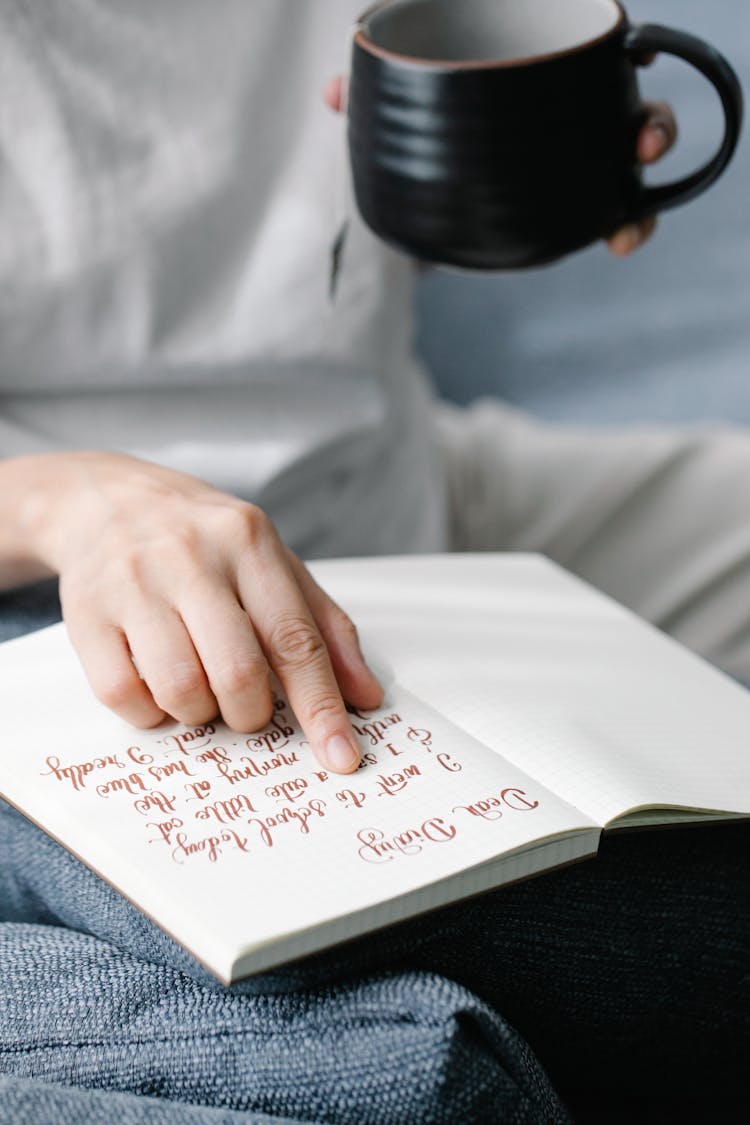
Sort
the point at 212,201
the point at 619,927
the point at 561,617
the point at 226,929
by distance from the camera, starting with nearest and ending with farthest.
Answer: the point at 226,929
the point at 619,927
the point at 561,617
the point at 212,201

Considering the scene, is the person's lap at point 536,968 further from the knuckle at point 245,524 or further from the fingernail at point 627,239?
the fingernail at point 627,239

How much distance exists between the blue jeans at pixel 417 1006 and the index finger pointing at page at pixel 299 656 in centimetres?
8

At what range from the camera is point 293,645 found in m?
0.51

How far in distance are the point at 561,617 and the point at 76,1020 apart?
32cm

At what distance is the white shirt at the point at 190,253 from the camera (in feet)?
2.34

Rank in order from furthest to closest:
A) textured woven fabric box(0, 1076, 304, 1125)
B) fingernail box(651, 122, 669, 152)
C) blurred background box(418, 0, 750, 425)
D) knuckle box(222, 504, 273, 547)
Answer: blurred background box(418, 0, 750, 425)
fingernail box(651, 122, 669, 152)
knuckle box(222, 504, 273, 547)
textured woven fabric box(0, 1076, 304, 1125)

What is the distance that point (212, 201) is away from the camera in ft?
2.49

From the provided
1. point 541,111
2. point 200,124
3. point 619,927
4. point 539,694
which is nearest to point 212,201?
point 200,124

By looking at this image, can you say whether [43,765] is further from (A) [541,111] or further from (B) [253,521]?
(A) [541,111]

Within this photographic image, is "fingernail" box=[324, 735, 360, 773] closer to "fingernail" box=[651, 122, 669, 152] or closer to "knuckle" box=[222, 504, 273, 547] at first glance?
"knuckle" box=[222, 504, 273, 547]

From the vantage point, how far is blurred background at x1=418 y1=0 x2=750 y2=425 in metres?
1.12

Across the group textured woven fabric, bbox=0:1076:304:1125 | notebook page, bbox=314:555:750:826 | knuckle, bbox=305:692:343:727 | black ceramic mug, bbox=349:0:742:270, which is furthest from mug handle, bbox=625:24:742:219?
textured woven fabric, bbox=0:1076:304:1125

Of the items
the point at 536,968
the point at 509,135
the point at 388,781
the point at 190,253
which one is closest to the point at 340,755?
the point at 388,781

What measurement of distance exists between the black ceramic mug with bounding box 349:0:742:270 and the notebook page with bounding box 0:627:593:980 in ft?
0.79
